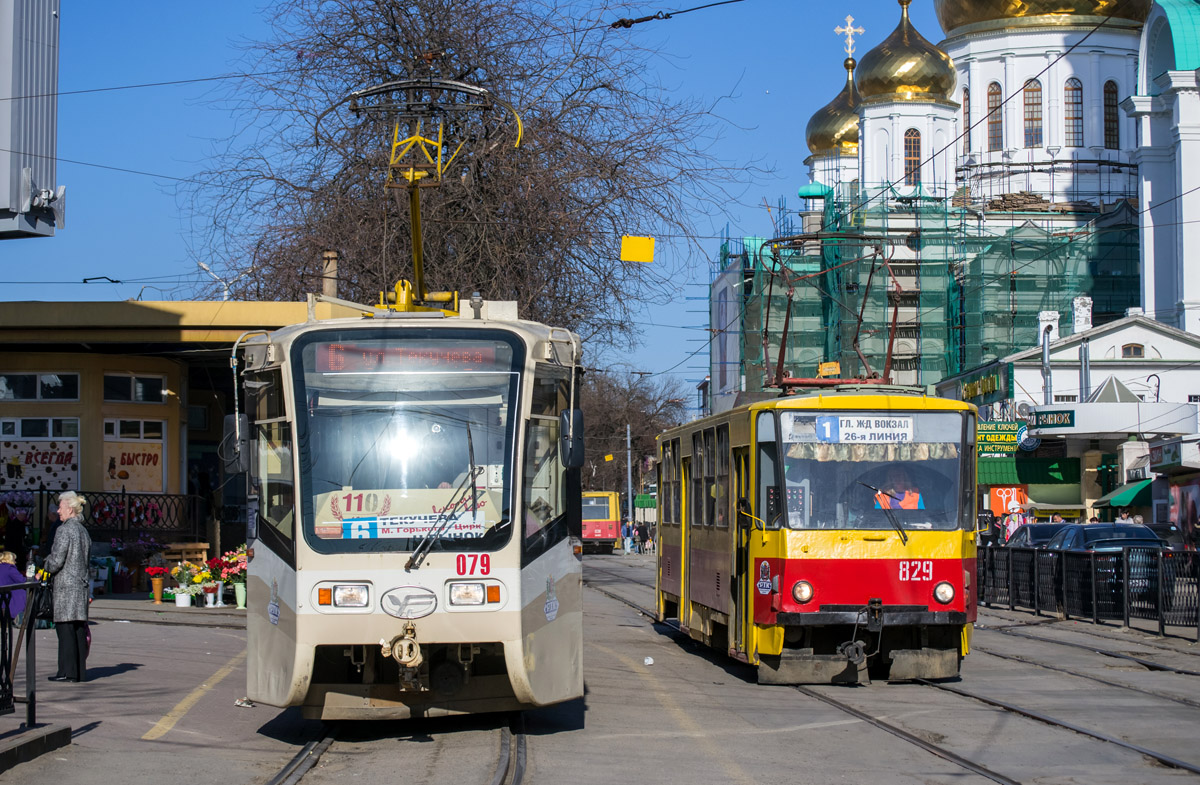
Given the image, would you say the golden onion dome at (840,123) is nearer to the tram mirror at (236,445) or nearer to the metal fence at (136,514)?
the metal fence at (136,514)

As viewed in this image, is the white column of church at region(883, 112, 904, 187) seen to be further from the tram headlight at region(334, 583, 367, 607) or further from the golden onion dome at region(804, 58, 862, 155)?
the tram headlight at region(334, 583, 367, 607)

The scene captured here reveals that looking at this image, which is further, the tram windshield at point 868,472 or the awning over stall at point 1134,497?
the awning over stall at point 1134,497

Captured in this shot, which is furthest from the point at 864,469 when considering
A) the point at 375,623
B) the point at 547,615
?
the point at 375,623

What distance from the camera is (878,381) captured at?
14.3 m

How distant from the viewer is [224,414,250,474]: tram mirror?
31.7ft

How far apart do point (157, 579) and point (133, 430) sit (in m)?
3.45

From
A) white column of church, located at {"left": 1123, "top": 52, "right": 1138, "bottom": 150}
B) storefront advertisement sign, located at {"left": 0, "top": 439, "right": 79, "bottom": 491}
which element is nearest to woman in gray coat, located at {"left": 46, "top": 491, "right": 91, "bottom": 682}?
storefront advertisement sign, located at {"left": 0, "top": 439, "right": 79, "bottom": 491}

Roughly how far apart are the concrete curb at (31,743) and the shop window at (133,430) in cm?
1531

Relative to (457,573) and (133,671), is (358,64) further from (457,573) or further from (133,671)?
(457,573)

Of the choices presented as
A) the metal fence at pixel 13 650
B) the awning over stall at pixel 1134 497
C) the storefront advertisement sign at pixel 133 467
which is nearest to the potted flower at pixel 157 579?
the storefront advertisement sign at pixel 133 467

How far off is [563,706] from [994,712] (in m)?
3.31

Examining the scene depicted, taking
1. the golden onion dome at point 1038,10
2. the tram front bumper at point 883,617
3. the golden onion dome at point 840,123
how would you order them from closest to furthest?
the tram front bumper at point 883,617 → the golden onion dome at point 1038,10 → the golden onion dome at point 840,123

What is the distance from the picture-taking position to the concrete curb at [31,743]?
8375 mm

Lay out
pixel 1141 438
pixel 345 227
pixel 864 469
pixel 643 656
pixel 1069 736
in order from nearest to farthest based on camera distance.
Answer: pixel 1069 736
pixel 864 469
pixel 643 656
pixel 345 227
pixel 1141 438
